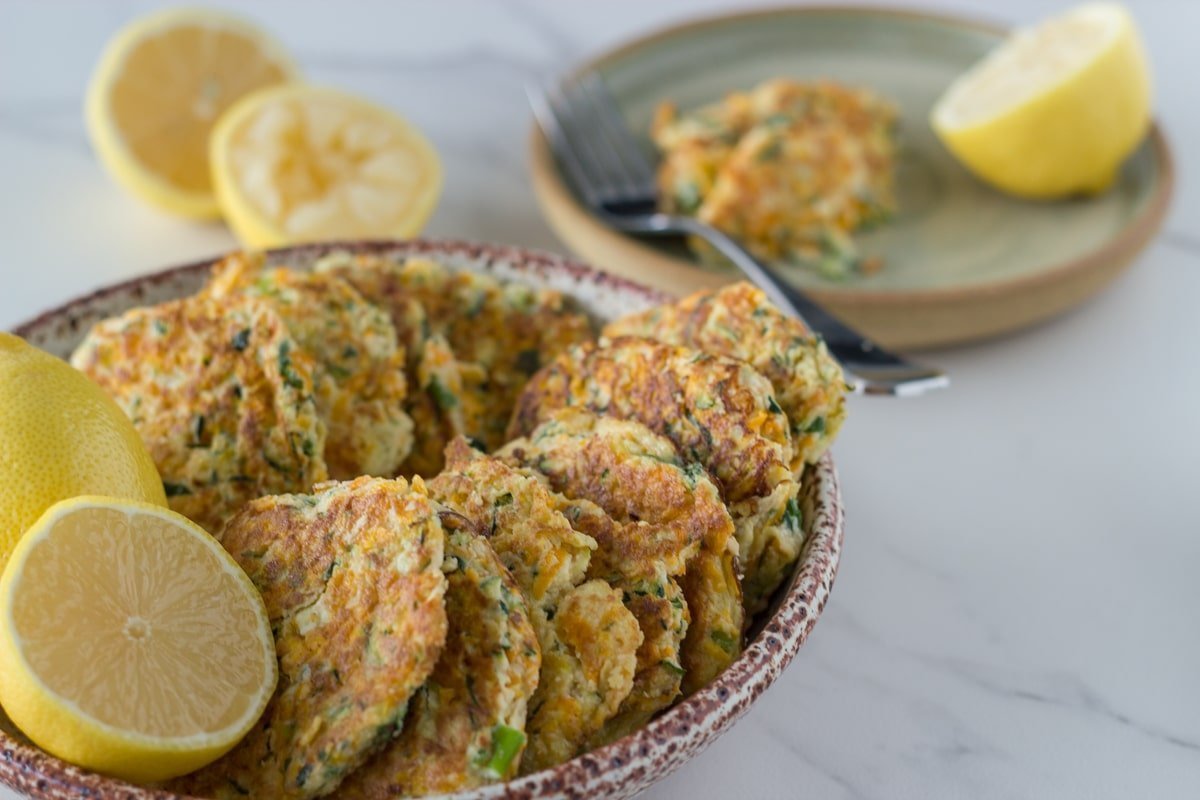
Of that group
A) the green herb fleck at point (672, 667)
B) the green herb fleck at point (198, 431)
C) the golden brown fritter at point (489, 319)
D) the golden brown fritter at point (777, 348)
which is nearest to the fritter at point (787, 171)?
the golden brown fritter at point (489, 319)

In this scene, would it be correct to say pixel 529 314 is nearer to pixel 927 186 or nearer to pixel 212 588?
pixel 212 588

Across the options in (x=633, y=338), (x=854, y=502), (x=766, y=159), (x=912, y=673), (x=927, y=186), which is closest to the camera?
(x=633, y=338)

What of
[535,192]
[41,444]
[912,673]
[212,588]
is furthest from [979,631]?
[535,192]

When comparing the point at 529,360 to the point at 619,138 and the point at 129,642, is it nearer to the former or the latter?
the point at 129,642

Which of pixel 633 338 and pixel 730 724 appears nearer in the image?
pixel 730 724

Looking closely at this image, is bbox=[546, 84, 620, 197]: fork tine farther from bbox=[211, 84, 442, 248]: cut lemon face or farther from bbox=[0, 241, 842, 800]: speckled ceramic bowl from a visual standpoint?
bbox=[0, 241, 842, 800]: speckled ceramic bowl

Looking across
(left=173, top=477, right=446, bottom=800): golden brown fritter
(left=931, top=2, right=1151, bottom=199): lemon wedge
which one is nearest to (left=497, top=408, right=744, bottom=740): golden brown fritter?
(left=173, top=477, right=446, bottom=800): golden brown fritter

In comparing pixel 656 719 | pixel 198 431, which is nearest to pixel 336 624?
pixel 656 719
